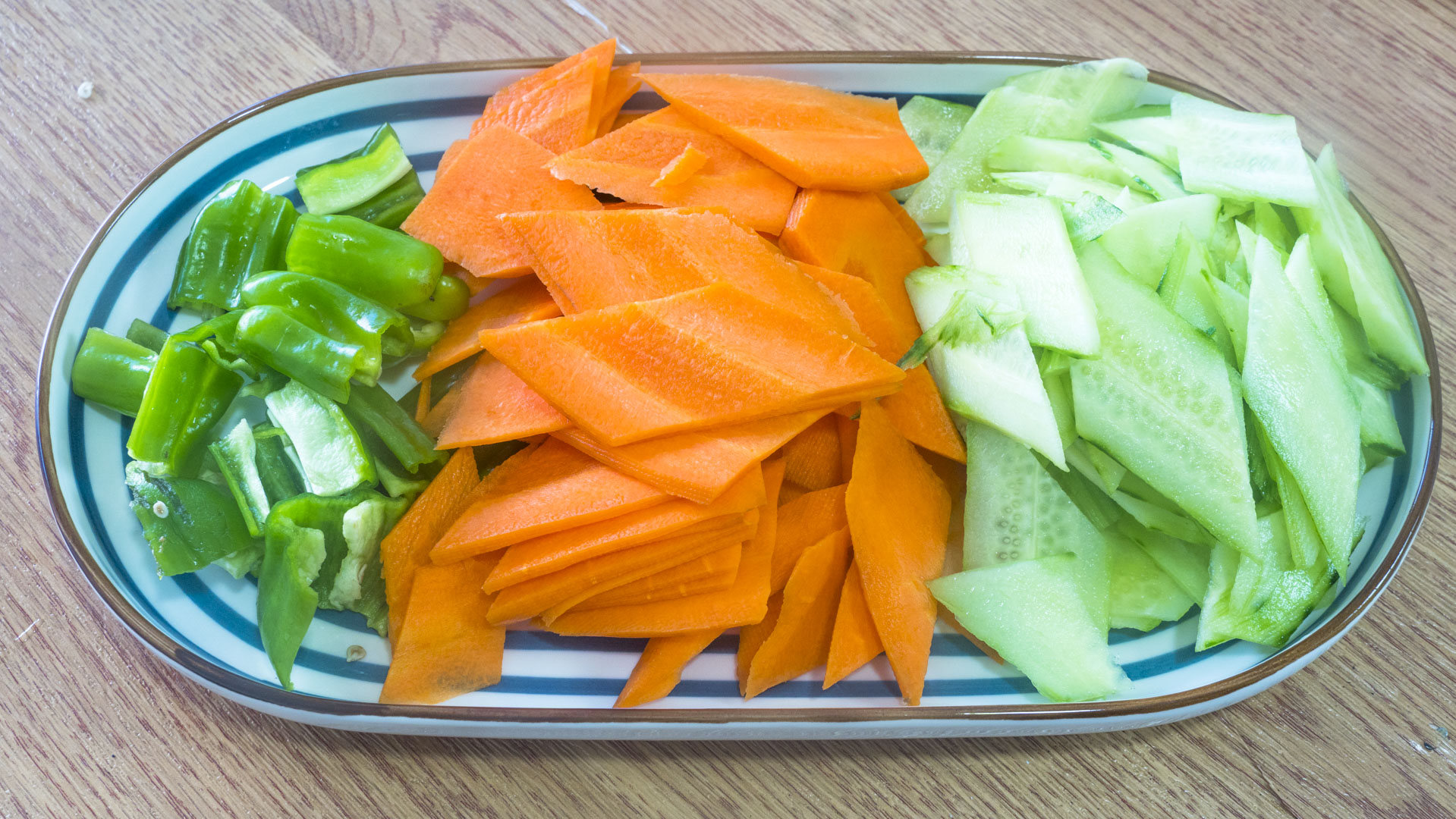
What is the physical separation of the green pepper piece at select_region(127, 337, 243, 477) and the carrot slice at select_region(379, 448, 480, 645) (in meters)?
0.41

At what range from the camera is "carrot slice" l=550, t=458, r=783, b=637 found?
1.34 meters

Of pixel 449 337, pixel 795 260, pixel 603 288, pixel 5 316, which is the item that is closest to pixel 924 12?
pixel 795 260

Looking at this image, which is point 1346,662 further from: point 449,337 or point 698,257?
point 449,337

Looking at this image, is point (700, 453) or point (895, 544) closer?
point (700, 453)

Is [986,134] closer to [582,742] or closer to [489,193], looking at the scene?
[489,193]

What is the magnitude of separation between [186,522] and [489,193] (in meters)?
0.77

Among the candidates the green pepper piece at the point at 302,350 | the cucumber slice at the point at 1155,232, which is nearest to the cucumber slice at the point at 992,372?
the cucumber slice at the point at 1155,232

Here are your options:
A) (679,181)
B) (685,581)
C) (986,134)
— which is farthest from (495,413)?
(986,134)

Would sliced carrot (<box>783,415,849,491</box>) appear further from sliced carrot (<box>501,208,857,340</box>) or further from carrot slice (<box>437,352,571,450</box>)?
carrot slice (<box>437,352,571,450</box>)

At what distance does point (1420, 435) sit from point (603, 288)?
149cm

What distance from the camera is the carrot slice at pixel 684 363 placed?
129 cm

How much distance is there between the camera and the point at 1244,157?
1517 mm

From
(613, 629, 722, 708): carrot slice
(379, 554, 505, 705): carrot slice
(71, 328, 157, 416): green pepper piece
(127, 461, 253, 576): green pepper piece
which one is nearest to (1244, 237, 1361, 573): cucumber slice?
(613, 629, 722, 708): carrot slice

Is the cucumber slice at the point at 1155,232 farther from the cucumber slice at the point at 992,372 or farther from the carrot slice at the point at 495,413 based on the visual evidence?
the carrot slice at the point at 495,413
